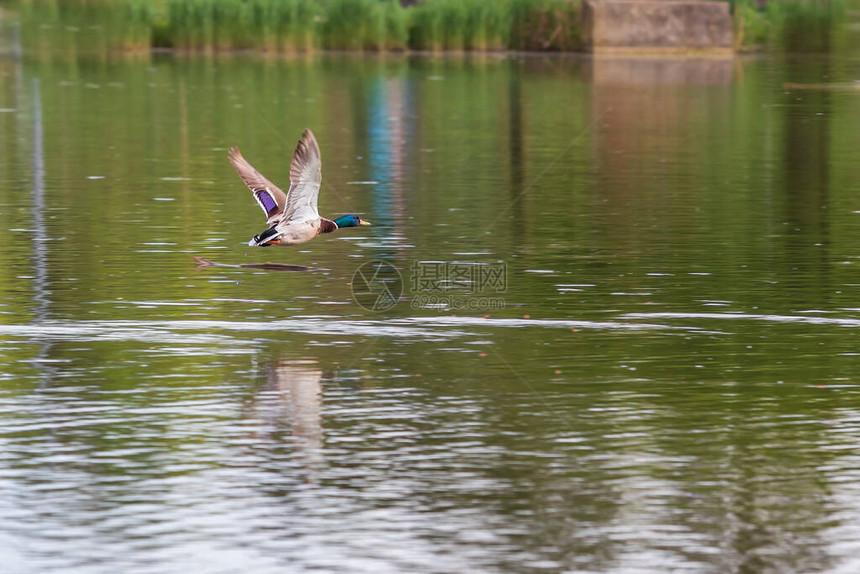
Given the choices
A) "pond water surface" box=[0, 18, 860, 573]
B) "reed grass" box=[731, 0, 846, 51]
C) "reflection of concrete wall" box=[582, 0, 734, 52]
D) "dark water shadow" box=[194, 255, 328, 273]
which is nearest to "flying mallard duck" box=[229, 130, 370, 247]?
"pond water surface" box=[0, 18, 860, 573]

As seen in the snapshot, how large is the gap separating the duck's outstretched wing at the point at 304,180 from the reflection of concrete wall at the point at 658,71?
33.5 meters

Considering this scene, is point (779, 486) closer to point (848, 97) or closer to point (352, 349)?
point (352, 349)

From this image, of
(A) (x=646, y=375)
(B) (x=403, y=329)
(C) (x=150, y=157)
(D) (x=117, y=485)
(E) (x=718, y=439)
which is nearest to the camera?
(D) (x=117, y=485)

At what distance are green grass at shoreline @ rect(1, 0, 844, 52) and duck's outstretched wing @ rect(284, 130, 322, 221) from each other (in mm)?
46186

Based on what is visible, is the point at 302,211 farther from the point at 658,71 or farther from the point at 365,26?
the point at 365,26

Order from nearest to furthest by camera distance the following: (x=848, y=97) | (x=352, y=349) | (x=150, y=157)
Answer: (x=352, y=349) < (x=150, y=157) < (x=848, y=97)

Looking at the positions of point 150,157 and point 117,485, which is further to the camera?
point 150,157

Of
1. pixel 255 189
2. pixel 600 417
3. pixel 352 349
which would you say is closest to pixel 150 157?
pixel 255 189

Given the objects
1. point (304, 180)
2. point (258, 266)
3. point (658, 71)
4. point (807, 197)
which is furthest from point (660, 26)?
point (304, 180)

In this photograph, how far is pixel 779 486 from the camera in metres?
9.09

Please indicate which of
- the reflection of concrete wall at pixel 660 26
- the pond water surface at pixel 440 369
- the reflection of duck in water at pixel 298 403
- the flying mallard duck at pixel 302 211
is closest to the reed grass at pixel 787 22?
the reflection of concrete wall at pixel 660 26

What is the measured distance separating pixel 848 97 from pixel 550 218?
74.2 ft

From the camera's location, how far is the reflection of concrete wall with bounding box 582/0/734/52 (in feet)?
202

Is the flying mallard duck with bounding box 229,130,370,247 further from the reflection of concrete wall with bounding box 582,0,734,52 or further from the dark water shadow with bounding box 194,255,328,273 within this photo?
the reflection of concrete wall with bounding box 582,0,734,52
